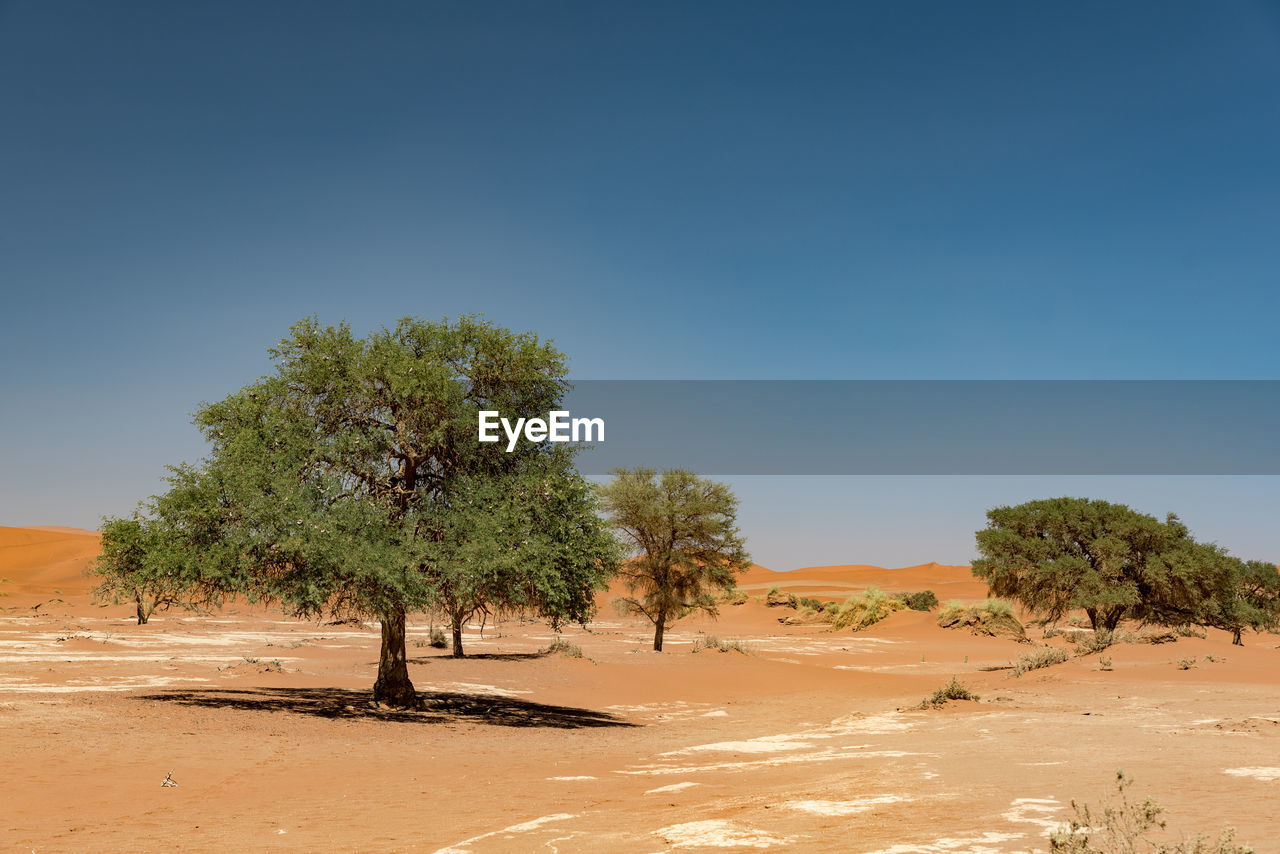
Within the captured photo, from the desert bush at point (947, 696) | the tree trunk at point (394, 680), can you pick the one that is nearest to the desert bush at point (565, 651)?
the tree trunk at point (394, 680)

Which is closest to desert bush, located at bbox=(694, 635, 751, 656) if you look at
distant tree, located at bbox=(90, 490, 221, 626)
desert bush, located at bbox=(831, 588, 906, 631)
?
distant tree, located at bbox=(90, 490, 221, 626)

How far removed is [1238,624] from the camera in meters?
41.6

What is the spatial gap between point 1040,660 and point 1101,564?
29.7 feet

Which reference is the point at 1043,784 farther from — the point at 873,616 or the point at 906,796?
the point at 873,616

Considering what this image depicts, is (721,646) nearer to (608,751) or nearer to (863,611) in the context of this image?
(608,751)

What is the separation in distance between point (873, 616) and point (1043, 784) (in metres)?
57.1

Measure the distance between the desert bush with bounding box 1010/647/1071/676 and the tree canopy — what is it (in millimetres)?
6352

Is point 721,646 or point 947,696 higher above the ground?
point 947,696

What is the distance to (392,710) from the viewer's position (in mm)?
21562

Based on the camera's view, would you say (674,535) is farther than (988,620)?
No

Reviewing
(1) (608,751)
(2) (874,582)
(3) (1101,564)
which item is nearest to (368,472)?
(1) (608,751)

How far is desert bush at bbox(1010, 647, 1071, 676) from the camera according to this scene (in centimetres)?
3005

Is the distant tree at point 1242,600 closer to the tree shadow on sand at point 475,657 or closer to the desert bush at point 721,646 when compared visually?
the desert bush at point 721,646

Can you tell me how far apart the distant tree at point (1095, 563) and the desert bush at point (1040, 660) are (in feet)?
20.8
